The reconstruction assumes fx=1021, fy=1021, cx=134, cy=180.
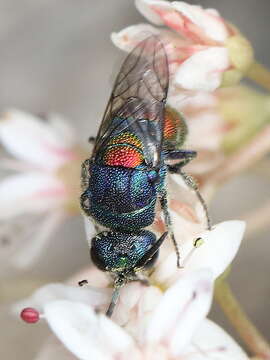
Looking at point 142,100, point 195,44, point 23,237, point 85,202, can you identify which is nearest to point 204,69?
point 195,44

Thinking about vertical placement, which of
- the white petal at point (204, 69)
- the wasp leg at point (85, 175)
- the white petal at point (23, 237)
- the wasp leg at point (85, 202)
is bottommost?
the white petal at point (23, 237)

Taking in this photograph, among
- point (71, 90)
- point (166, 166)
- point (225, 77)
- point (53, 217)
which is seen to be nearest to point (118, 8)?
point (71, 90)

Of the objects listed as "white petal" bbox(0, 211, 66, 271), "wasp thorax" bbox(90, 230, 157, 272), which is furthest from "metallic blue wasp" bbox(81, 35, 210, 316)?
"white petal" bbox(0, 211, 66, 271)

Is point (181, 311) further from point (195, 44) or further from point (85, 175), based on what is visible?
point (195, 44)

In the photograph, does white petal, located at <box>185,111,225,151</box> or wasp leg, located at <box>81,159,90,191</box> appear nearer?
wasp leg, located at <box>81,159,90,191</box>

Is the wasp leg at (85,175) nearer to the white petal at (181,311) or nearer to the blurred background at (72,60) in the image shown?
the white petal at (181,311)

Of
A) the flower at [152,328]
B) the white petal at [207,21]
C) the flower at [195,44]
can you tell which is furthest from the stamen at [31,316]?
the white petal at [207,21]

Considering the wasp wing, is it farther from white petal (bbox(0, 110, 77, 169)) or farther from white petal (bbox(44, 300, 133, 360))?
white petal (bbox(0, 110, 77, 169))
